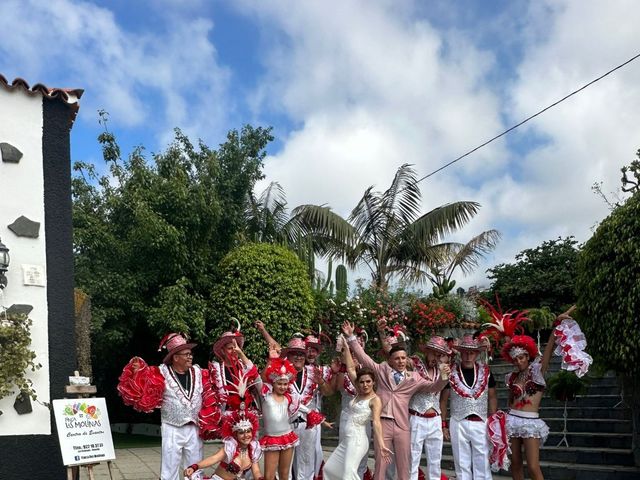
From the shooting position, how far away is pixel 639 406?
7.66 meters

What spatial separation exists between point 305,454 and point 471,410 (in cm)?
186

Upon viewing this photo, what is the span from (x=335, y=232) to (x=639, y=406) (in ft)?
31.9

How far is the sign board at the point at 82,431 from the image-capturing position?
19.4 ft

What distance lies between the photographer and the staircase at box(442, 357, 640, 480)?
303 inches

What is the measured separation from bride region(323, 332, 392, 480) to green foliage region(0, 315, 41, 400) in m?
2.91

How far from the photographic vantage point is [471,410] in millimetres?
6660

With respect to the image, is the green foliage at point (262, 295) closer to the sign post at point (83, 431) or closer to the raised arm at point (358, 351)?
the raised arm at point (358, 351)

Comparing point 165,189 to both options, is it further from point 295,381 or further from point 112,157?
point 295,381

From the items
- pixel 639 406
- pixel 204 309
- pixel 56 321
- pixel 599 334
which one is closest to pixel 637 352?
pixel 599 334

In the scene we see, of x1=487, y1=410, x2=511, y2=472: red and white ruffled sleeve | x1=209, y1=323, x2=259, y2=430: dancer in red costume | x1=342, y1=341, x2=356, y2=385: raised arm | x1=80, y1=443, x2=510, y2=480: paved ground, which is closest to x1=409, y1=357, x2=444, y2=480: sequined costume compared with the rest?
x1=487, y1=410, x2=511, y2=472: red and white ruffled sleeve

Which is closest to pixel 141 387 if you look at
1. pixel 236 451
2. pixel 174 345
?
pixel 174 345

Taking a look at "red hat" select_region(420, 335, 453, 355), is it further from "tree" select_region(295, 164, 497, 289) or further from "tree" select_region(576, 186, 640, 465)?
"tree" select_region(295, 164, 497, 289)

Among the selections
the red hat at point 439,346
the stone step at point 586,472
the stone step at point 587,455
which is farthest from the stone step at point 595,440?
the red hat at point 439,346

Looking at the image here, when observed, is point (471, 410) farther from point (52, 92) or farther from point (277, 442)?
point (52, 92)
